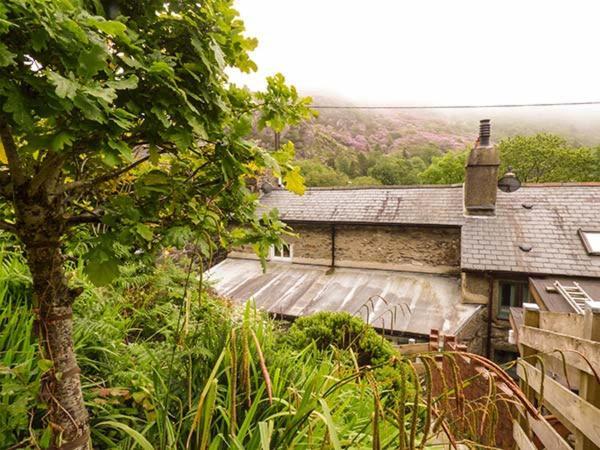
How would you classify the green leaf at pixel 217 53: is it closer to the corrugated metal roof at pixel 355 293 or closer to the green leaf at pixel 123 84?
the green leaf at pixel 123 84

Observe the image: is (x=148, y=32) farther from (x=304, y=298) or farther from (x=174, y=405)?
(x=304, y=298)

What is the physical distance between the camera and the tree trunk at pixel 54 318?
5.37 feet

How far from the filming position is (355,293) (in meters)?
10.6

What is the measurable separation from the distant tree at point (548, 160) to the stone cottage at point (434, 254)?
24369 millimetres

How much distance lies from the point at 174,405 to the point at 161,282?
100 inches

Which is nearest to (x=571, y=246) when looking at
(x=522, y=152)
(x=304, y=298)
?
(x=304, y=298)

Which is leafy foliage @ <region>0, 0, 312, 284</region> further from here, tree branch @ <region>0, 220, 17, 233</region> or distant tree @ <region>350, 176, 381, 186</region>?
distant tree @ <region>350, 176, 381, 186</region>

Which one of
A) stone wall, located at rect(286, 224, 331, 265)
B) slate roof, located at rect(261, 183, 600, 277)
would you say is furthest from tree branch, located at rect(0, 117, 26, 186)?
stone wall, located at rect(286, 224, 331, 265)

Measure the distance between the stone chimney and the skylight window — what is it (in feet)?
8.33

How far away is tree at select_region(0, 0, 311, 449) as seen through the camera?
1.09m

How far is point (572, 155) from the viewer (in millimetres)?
31156

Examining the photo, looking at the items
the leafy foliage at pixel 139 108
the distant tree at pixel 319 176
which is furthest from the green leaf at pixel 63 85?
the distant tree at pixel 319 176

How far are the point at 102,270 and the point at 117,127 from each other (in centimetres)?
67

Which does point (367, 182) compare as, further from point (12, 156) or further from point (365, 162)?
point (12, 156)
